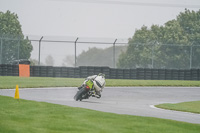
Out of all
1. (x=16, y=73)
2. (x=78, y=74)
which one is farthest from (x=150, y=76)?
(x=16, y=73)

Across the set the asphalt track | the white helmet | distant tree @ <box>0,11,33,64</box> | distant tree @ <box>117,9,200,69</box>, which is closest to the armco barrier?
distant tree @ <box>0,11,33,64</box>

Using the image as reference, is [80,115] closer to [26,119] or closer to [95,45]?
[26,119]

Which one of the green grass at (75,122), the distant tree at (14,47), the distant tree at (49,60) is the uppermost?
the distant tree at (14,47)

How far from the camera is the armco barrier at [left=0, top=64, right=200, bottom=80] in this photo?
30761mm

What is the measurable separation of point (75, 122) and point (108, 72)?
2150cm

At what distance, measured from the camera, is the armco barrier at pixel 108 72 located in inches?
1211

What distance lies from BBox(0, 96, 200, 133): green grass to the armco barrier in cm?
1845

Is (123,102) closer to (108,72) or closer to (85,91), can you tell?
(85,91)

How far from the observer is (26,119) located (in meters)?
10.3

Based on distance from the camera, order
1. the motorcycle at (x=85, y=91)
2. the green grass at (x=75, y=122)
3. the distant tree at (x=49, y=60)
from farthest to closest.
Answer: the distant tree at (x=49, y=60), the motorcycle at (x=85, y=91), the green grass at (x=75, y=122)

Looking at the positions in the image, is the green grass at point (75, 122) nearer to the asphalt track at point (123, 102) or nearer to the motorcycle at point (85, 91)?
the asphalt track at point (123, 102)

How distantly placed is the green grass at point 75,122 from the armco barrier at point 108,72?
18446 mm

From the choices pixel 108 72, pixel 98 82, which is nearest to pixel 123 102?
pixel 98 82

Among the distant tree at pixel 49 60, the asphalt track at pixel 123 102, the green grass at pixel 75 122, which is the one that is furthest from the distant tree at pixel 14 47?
the green grass at pixel 75 122
